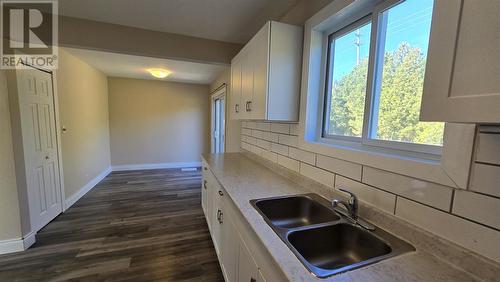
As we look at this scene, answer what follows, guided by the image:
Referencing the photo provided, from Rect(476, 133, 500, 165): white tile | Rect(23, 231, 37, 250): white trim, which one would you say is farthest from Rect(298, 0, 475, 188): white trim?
Rect(23, 231, 37, 250): white trim

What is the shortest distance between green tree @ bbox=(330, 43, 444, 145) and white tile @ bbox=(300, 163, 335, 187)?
0.33m

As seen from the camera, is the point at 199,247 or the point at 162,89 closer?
the point at 199,247

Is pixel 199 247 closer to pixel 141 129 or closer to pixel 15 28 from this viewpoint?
pixel 15 28

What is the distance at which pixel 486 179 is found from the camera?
0.70m

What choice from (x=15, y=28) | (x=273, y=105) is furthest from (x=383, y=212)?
(x=15, y=28)

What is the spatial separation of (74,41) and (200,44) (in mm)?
1358

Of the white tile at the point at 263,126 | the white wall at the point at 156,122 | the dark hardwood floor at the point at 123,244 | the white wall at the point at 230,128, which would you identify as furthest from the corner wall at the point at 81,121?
the white tile at the point at 263,126

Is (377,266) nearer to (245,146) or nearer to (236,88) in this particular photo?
(236,88)

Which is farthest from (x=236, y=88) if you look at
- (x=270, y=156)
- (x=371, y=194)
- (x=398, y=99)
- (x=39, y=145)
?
(x=39, y=145)

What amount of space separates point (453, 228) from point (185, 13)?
255cm

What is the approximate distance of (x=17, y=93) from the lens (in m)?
2.02

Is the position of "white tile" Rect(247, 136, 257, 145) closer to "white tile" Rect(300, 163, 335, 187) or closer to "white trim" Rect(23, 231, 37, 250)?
"white tile" Rect(300, 163, 335, 187)

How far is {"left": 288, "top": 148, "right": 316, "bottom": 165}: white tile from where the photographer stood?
5.06 ft

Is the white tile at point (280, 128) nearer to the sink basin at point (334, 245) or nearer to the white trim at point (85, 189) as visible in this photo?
the sink basin at point (334, 245)
